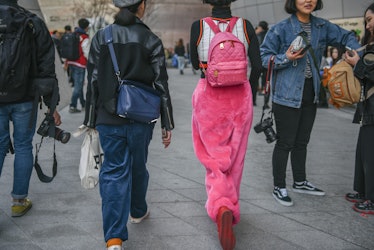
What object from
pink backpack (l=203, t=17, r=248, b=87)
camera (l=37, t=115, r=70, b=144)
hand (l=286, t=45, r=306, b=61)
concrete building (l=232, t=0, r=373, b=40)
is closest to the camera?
pink backpack (l=203, t=17, r=248, b=87)

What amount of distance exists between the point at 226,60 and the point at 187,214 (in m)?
1.47

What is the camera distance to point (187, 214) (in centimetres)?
432

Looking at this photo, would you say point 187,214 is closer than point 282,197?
Yes

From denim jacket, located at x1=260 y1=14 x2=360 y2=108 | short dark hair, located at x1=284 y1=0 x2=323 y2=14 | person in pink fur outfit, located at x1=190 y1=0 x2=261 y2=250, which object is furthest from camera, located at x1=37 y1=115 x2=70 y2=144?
short dark hair, located at x1=284 y1=0 x2=323 y2=14

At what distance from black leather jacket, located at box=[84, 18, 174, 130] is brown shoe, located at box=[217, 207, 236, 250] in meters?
0.96

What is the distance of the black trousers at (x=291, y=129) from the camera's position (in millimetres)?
4594

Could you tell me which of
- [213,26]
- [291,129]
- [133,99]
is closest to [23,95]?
[133,99]

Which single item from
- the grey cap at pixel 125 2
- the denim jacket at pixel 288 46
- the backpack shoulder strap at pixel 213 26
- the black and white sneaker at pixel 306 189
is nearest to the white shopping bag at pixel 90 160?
the grey cap at pixel 125 2

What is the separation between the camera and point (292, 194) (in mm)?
4930

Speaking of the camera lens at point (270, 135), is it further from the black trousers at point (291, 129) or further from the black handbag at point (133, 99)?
→ the black handbag at point (133, 99)

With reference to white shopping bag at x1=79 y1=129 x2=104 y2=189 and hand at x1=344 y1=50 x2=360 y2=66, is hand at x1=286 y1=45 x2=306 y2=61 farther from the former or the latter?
white shopping bag at x1=79 y1=129 x2=104 y2=189

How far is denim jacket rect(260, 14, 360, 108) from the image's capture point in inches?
177

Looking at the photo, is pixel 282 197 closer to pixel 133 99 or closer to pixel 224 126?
pixel 224 126

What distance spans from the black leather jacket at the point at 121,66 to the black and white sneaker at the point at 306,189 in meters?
2.15
